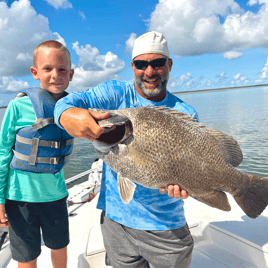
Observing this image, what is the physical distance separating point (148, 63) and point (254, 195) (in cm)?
168

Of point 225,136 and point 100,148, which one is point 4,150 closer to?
point 100,148

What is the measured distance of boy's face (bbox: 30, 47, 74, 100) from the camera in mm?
2547

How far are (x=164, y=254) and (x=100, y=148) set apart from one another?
1231mm

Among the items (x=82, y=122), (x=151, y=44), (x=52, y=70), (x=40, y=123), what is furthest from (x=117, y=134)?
(x=52, y=70)

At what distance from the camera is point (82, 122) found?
4.74 ft

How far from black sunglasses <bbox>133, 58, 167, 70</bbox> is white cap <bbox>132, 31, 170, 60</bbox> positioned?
0.22 ft

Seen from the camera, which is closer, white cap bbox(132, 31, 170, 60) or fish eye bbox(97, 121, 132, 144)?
fish eye bbox(97, 121, 132, 144)

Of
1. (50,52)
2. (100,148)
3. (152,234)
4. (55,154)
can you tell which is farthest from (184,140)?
(50,52)

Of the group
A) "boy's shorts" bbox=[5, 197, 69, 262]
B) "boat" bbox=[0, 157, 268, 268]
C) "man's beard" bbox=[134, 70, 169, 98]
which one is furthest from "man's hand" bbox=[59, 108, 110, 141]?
"boat" bbox=[0, 157, 268, 268]

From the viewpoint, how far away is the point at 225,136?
7.08 ft

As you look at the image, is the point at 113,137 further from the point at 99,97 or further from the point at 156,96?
the point at 156,96

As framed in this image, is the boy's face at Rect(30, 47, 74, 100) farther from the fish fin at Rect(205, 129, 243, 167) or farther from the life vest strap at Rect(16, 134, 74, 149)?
the fish fin at Rect(205, 129, 243, 167)

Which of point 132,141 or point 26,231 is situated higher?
Answer: point 132,141

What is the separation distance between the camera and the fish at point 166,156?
183 centimetres
